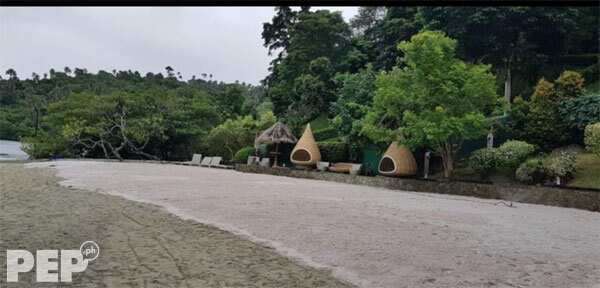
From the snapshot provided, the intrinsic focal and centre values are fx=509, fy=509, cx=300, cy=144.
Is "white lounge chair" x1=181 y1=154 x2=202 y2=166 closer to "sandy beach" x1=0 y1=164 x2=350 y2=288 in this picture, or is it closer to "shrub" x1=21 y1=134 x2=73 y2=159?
"shrub" x1=21 y1=134 x2=73 y2=159

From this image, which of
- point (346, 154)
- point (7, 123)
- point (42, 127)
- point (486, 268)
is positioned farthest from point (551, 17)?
point (7, 123)

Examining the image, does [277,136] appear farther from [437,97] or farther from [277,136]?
[437,97]

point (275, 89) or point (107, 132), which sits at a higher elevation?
point (275, 89)

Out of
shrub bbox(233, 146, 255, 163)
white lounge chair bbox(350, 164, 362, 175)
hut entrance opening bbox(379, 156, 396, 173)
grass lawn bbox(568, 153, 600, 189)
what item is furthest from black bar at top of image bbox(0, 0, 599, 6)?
shrub bbox(233, 146, 255, 163)

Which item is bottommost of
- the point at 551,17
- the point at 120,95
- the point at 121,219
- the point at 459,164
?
the point at 121,219

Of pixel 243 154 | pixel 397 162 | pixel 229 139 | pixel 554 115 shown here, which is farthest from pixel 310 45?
pixel 554 115

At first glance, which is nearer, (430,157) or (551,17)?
(430,157)

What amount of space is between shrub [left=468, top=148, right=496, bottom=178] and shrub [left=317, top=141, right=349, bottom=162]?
6352 mm

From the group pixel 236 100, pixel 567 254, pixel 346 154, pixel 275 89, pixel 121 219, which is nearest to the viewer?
pixel 567 254

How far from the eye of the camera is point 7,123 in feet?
113

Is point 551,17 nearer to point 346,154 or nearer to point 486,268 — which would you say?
point 346,154

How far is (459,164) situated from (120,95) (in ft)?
61.7

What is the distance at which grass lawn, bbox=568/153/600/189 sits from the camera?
12.5 meters

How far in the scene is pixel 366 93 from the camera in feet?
66.8
